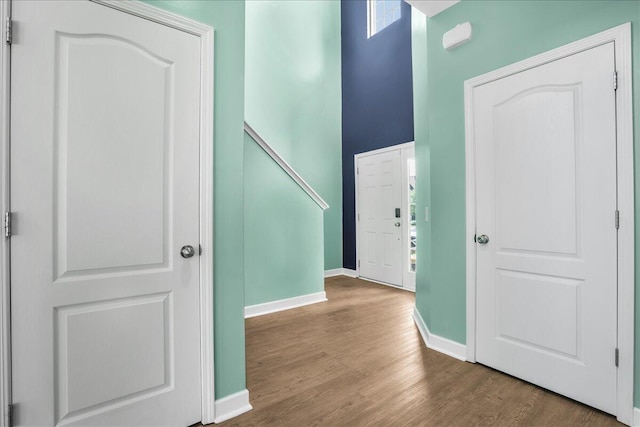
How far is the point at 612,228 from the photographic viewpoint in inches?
70.4

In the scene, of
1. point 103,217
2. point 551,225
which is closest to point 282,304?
point 103,217

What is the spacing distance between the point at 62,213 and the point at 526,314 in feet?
8.76

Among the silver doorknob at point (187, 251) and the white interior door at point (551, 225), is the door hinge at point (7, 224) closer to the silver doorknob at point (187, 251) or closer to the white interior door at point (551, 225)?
the silver doorknob at point (187, 251)

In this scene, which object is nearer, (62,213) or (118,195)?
(62,213)

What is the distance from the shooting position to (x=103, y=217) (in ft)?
4.89

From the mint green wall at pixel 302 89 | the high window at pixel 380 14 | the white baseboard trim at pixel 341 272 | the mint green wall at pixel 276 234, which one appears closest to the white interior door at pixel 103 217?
the mint green wall at pixel 276 234

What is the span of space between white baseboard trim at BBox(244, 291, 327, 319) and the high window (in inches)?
174

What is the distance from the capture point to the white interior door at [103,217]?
133cm

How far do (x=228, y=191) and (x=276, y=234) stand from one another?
190 cm

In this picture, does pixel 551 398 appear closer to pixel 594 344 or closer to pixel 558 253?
pixel 594 344

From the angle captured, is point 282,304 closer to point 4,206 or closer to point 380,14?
point 4,206

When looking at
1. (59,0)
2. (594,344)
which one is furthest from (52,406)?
(594,344)

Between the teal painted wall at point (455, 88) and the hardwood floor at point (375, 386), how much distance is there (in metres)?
0.41

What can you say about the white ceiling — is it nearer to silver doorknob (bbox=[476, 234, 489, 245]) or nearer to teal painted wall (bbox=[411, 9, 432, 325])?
teal painted wall (bbox=[411, 9, 432, 325])
